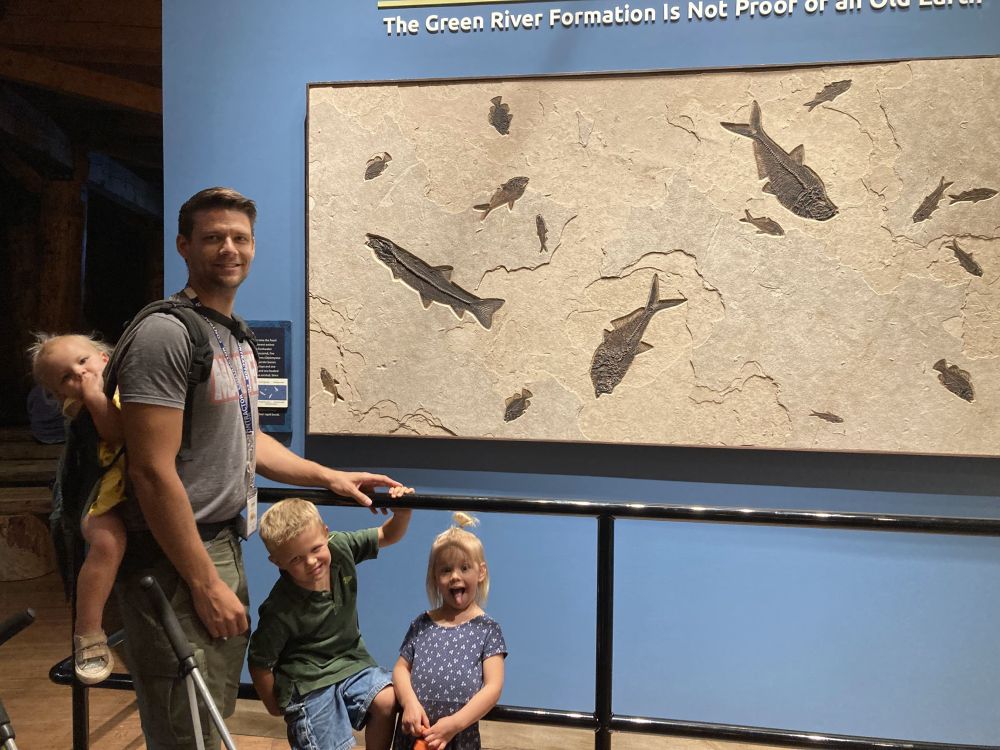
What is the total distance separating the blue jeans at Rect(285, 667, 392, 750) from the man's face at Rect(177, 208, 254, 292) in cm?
95

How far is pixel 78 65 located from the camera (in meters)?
5.45

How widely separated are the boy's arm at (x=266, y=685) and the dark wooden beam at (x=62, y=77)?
471cm

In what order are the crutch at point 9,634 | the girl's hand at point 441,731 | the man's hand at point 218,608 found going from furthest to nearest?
the girl's hand at point 441,731, the man's hand at point 218,608, the crutch at point 9,634

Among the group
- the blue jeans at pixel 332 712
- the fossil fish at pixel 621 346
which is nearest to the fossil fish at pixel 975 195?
the fossil fish at pixel 621 346

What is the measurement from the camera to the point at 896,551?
2.77 meters

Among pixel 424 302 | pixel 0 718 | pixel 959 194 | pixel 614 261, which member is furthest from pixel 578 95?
pixel 0 718

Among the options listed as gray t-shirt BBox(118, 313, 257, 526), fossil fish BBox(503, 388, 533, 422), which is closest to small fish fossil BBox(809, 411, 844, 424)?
fossil fish BBox(503, 388, 533, 422)

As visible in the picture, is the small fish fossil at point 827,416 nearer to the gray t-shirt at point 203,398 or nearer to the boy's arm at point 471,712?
the boy's arm at point 471,712

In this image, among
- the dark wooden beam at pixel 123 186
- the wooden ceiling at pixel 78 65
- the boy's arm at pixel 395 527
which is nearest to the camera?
the boy's arm at pixel 395 527

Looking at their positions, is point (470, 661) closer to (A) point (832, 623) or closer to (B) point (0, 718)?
(B) point (0, 718)

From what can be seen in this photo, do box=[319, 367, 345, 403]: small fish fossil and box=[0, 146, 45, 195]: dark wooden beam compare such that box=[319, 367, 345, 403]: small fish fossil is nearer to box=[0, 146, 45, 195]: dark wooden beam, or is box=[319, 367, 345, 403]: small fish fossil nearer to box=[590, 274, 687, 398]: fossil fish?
box=[590, 274, 687, 398]: fossil fish

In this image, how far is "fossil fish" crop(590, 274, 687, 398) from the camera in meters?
2.75

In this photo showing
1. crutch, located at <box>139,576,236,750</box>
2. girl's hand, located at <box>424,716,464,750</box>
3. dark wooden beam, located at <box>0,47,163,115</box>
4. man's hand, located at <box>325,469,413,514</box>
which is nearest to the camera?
crutch, located at <box>139,576,236,750</box>

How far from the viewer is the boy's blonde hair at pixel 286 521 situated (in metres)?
1.73
